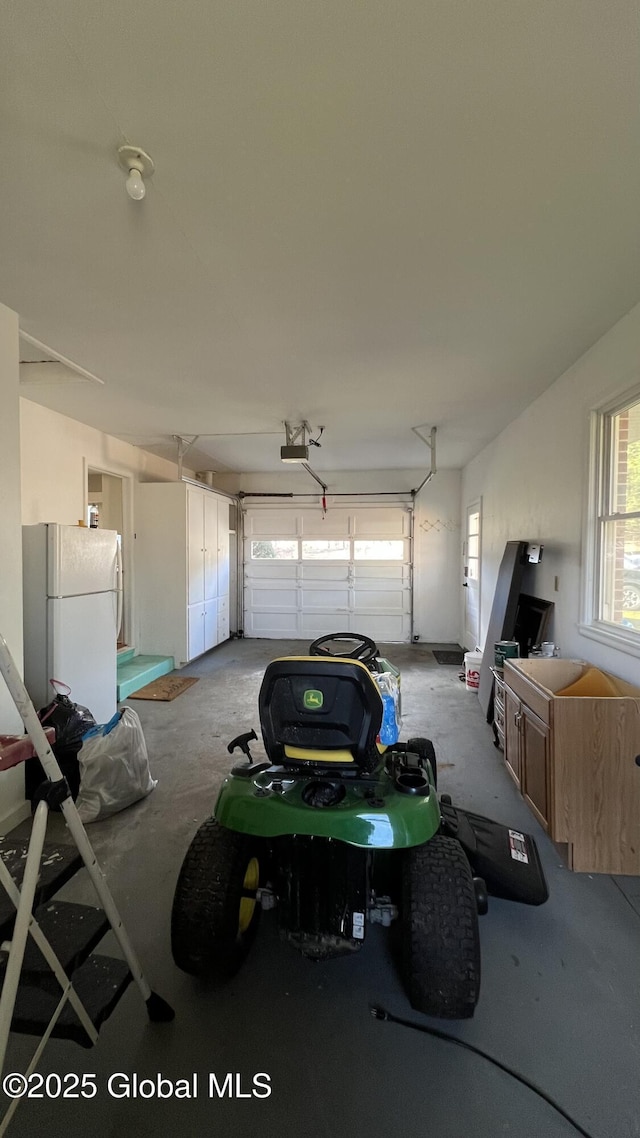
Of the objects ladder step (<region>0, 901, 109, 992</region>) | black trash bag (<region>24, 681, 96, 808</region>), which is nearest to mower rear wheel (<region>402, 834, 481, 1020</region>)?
ladder step (<region>0, 901, 109, 992</region>)

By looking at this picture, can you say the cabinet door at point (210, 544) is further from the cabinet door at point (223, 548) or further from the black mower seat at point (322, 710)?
the black mower seat at point (322, 710)

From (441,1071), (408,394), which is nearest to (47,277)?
(408,394)

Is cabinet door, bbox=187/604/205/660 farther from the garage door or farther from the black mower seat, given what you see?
the black mower seat

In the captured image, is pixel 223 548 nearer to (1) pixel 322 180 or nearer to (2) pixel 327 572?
(2) pixel 327 572

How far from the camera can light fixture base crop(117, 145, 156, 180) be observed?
50.2 inches

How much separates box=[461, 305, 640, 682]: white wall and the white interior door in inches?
50.0

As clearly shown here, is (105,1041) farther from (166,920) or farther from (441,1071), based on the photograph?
(441,1071)

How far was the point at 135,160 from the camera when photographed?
130 centimetres

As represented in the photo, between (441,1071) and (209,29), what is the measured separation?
2691mm

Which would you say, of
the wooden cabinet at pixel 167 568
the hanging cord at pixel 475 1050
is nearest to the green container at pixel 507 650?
the hanging cord at pixel 475 1050

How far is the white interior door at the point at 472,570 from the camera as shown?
5.50 m

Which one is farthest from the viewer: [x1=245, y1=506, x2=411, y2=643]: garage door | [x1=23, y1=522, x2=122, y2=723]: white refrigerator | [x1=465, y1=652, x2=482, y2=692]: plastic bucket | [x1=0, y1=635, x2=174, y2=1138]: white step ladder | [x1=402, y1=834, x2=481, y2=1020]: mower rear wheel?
[x1=245, y1=506, x2=411, y2=643]: garage door

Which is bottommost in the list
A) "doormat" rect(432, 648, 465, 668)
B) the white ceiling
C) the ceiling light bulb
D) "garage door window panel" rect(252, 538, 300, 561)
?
"doormat" rect(432, 648, 465, 668)

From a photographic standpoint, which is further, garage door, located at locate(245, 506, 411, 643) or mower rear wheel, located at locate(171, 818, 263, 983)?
garage door, located at locate(245, 506, 411, 643)
